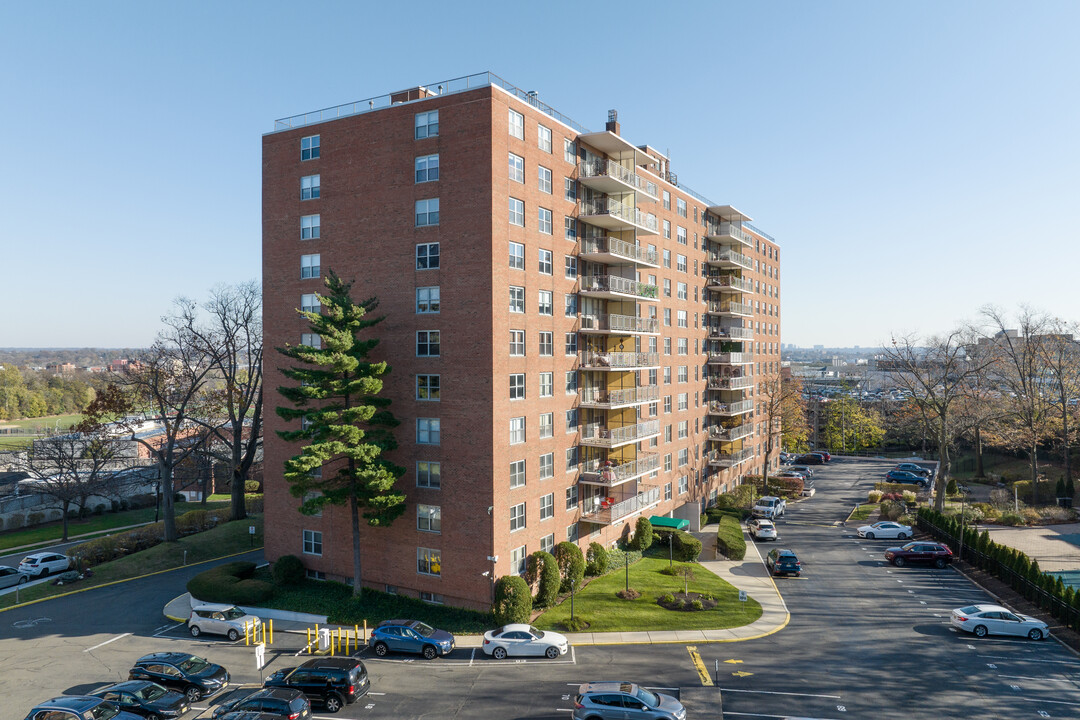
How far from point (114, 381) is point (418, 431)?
35172 millimetres

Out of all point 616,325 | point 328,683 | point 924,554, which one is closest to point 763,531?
point 924,554

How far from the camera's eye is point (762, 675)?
2566 centimetres

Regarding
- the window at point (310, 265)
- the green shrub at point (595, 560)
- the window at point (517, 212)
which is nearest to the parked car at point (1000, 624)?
the green shrub at point (595, 560)

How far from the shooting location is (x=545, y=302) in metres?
35.2

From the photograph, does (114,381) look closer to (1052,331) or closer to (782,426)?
(782,426)

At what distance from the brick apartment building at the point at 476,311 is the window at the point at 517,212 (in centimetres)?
23

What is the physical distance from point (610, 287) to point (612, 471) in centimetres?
1122

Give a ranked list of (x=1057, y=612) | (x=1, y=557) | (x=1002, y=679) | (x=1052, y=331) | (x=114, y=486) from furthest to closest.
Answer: (x=1052, y=331) < (x=114, y=486) < (x=1, y=557) < (x=1057, y=612) < (x=1002, y=679)

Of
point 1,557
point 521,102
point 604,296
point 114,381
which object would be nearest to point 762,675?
point 604,296

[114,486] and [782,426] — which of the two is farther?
[782,426]

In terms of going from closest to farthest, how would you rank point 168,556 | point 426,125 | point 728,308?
point 426,125 → point 168,556 → point 728,308

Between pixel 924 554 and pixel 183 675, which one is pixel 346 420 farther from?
pixel 924 554

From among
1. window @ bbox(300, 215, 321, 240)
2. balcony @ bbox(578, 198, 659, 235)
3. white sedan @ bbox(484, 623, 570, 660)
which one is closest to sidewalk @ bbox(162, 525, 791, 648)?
white sedan @ bbox(484, 623, 570, 660)

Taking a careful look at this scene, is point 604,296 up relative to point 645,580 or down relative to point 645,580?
up
